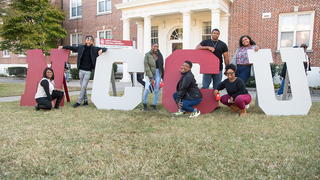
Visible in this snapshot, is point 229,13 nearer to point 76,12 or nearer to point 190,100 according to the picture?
point 190,100

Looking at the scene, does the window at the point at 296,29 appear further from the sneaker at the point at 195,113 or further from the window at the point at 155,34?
the sneaker at the point at 195,113

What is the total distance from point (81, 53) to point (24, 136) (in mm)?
3117

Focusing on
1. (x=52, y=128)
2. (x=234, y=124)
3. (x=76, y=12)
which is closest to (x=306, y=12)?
(x=234, y=124)

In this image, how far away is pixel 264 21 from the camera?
13.6m

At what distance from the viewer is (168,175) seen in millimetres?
2752

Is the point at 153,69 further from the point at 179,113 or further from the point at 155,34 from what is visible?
the point at 155,34

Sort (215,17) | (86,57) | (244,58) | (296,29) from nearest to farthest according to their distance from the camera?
(244,58) < (86,57) < (215,17) < (296,29)

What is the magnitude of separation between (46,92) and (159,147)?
399 cm

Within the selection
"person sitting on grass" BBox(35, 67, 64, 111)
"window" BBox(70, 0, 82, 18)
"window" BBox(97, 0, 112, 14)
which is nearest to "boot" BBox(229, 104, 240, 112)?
"person sitting on grass" BBox(35, 67, 64, 111)

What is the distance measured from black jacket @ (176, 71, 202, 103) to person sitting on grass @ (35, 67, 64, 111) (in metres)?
3.11

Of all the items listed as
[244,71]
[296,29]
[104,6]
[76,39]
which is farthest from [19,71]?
[244,71]

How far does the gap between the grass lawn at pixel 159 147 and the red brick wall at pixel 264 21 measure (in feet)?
28.6

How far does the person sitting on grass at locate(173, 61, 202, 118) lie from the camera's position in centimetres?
565

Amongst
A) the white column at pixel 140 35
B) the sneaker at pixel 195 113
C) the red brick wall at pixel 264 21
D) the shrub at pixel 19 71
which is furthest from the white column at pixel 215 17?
the shrub at pixel 19 71
